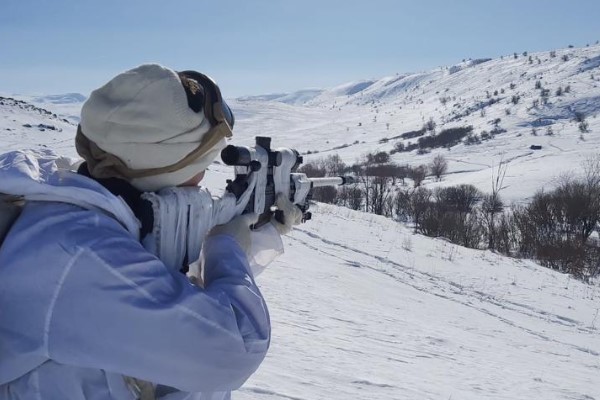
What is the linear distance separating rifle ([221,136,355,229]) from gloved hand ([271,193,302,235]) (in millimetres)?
20

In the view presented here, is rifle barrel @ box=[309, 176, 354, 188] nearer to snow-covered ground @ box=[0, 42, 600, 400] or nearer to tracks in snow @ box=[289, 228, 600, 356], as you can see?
snow-covered ground @ box=[0, 42, 600, 400]

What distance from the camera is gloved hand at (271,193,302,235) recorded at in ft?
7.66

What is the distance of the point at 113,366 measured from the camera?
1.20 meters

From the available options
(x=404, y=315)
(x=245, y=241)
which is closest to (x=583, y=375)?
(x=404, y=315)

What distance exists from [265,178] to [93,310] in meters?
1.18

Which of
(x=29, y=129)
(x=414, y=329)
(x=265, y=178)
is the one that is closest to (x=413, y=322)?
(x=414, y=329)

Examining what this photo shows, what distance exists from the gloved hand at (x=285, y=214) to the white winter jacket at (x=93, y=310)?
1.01 metres

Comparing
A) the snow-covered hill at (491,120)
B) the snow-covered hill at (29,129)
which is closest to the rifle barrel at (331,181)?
the snow-covered hill at (29,129)

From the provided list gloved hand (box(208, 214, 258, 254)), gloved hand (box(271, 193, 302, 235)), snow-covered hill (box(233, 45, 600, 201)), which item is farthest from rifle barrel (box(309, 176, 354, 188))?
snow-covered hill (box(233, 45, 600, 201))

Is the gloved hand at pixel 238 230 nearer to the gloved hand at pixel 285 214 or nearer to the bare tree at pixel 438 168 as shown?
the gloved hand at pixel 285 214

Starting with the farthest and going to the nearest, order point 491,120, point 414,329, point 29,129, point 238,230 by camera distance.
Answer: point 491,120 < point 29,129 < point 414,329 < point 238,230

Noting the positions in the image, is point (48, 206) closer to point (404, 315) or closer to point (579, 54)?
point (404, 315)

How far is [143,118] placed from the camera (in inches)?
54.2

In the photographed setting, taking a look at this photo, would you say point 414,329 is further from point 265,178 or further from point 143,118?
point 143,118
